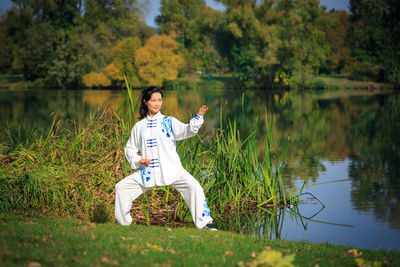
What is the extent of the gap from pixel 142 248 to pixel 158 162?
1.22 metres

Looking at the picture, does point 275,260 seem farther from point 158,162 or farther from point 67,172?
point 67,172

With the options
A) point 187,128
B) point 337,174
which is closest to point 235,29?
point 337,174

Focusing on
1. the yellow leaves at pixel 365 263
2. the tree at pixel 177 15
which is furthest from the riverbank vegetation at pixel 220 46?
the yellow leaves at pixel 365 263

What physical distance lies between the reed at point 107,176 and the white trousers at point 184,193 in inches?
28.6

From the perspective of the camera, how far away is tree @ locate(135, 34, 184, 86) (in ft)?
145

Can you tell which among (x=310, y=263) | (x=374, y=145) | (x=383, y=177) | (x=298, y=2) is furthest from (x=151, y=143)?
(x=298, y=2)

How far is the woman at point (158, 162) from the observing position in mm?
4832

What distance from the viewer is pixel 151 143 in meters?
4.87

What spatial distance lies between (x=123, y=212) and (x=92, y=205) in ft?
3.56

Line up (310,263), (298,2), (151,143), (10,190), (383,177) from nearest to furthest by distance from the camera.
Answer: (310,263)
(151,143)
(10,190)
(383,177)
(298,2)

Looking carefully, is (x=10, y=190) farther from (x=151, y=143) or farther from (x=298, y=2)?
(x=298, y=2)

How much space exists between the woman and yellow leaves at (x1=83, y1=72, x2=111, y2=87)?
4240cm

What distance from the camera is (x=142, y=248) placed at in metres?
3.80

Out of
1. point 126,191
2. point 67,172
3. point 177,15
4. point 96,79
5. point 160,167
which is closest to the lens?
point 160,167
